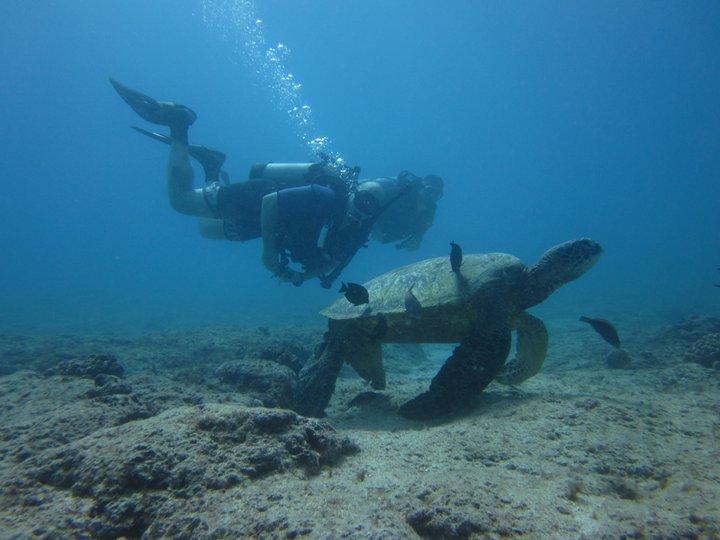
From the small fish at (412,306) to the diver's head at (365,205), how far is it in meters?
2.28

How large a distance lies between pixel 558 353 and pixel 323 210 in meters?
6.93

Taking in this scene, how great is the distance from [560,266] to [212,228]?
7636 millimetres

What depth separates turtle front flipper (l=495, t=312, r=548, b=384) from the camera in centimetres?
473

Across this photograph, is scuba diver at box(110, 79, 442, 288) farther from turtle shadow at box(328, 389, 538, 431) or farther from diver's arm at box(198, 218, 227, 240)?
turtle shadow at box(328, 389, 538, 431)

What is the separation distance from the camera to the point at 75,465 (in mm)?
1843

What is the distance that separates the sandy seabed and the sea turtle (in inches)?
17.3

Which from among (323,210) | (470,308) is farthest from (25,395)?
(470,308)

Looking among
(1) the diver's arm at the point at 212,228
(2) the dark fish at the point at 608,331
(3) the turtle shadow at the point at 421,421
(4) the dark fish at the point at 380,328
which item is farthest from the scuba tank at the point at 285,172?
(2) the dark fish at the point at 608,331

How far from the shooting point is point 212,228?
350 inches

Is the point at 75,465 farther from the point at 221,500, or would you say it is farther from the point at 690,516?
the point at 690,516

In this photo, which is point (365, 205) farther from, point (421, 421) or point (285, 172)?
point (421, 421)

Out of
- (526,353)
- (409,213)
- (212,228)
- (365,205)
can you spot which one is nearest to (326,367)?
(526,353)

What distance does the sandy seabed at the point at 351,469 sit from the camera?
155 cm

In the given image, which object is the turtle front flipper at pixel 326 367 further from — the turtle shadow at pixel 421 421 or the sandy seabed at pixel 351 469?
the sandy seabed at pixel 351 469
